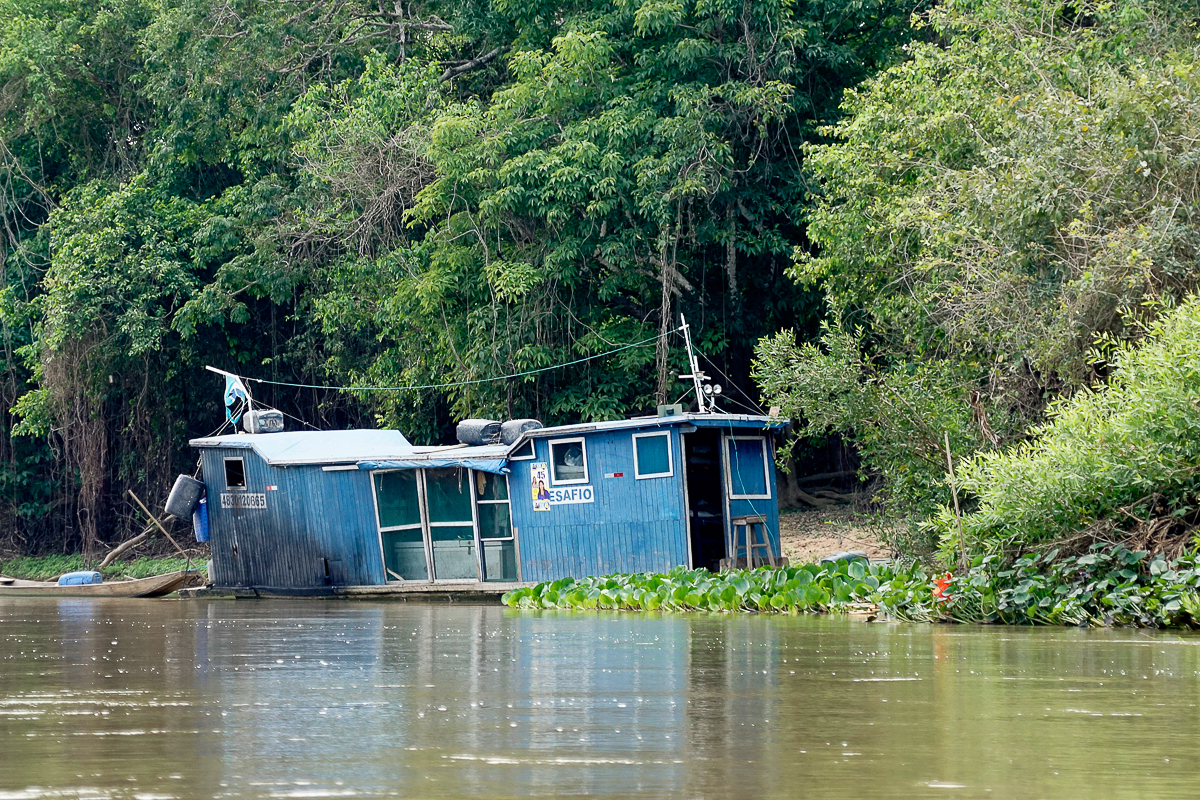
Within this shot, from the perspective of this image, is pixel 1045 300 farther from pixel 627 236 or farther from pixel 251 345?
pixel 251 345

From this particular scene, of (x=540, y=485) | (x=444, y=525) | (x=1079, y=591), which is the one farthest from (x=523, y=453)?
(x=1079, y=591)

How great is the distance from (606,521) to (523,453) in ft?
4.80

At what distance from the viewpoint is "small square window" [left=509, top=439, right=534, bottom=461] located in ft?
56.0

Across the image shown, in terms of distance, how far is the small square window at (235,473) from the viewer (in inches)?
747

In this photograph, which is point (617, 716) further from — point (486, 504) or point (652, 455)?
point (486, 504)

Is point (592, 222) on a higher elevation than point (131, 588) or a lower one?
higher

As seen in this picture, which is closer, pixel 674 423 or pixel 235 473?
pixel 674 423

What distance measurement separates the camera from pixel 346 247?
24.6 meters

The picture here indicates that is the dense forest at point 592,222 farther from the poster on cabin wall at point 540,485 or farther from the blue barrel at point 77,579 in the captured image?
the blue barrel at point 77,579

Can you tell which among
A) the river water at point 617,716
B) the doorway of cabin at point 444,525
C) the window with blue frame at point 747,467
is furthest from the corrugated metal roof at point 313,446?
the river water at point 617,716

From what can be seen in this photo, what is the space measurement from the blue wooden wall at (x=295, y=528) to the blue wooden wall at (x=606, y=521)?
93.7 inches

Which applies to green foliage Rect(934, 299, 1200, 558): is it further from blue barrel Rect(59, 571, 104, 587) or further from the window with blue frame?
blue barrel Rect(59, 571, 104, 587)

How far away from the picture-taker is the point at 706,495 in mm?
17531

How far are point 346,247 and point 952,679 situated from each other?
19124mm
